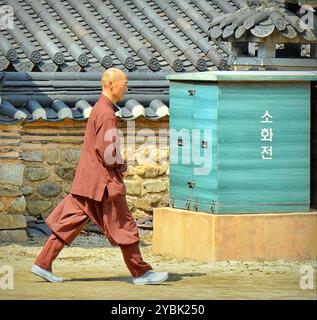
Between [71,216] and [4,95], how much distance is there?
3.66 meters

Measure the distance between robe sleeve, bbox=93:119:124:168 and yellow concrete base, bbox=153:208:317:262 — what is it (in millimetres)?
1485

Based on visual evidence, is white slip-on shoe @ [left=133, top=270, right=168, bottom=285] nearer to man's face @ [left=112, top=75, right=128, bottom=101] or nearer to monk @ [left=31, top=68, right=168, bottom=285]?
monk @ [left=31, top=68, right=168, bottom=285]

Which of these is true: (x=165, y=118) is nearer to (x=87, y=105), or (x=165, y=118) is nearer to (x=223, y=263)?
(x=87, y=105)

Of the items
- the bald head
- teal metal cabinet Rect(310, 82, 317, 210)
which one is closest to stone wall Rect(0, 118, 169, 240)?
teal metal cabinet Rect(310, 82, 317, 210)

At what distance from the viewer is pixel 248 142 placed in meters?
12.9

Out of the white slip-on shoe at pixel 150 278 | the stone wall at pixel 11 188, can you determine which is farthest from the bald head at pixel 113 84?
the stone wall at pixel 11 188

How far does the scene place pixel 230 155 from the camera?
12.9 metres

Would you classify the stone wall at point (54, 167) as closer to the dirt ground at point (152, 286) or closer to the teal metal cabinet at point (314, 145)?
the dirt ground at point (152, 286)

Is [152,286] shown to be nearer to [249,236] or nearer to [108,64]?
[249,236]

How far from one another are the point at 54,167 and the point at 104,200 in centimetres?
370

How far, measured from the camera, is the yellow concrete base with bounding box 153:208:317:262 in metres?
12.8

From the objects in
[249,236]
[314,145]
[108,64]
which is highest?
[108,64]

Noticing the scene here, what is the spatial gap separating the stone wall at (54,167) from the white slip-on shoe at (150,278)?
294cm

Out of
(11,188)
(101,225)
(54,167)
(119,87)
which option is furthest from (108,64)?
(101,225)
